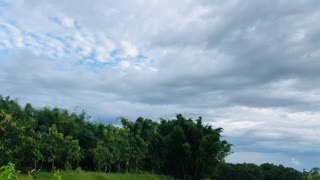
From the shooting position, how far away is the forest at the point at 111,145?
105 ft

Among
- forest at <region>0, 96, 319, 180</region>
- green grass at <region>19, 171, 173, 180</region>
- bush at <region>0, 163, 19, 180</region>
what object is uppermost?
forest at <region>0, 96, 319, 180</region>

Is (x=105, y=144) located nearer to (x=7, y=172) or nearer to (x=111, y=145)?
(x=111, y=145)

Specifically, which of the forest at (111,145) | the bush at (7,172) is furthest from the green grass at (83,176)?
the bush at (7,172)

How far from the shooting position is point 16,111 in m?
36.5

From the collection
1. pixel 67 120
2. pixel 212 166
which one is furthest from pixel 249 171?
pixel 67 120

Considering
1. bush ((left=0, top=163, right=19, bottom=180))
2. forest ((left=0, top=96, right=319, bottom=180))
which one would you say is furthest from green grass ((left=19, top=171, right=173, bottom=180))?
bush ((left=0, top=163, right=19, bottom=180))

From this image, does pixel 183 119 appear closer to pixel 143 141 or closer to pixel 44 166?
pixel 143 141

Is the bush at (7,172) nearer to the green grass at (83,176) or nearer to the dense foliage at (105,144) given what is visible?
the green grass at (83,176)

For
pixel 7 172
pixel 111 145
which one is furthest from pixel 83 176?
pixel 7 172

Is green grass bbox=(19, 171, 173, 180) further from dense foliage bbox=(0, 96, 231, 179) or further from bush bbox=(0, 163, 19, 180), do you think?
bush bbox=(0, 163, 19, 180)

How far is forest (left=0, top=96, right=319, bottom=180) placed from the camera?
31.9m

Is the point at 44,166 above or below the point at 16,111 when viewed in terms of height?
below

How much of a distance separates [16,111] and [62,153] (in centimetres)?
485

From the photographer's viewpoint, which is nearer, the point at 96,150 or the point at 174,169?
the point at 96,150
